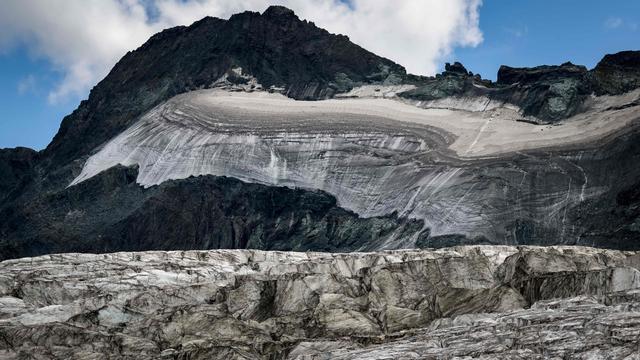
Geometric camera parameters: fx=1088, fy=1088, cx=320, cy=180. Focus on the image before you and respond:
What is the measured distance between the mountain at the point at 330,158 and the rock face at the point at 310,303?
1645 centimetres

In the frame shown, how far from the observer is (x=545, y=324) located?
3291cm

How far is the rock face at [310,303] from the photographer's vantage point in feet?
113

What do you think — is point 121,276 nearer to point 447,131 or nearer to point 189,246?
point 189,246

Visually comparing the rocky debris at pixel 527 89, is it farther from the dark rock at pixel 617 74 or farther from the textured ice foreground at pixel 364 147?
the textured ice foreground at pixel 364 147

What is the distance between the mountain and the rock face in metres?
16.4

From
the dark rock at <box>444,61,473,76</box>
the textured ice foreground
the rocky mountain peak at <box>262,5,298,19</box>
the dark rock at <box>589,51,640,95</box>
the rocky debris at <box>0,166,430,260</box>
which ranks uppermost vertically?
the rocky mountain peak at <box>262,5,298,19</box>

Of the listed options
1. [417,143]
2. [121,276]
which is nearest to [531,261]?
[121,276]

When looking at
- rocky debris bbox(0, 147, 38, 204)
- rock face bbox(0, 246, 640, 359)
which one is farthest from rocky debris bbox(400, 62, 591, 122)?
rocky debris bbox(0, 147, 38, 204)

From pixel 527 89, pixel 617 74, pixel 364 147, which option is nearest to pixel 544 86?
pixel 527 89

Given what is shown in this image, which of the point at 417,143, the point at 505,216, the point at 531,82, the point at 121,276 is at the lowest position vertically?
the point at 121,276

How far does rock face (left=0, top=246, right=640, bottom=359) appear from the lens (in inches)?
1353

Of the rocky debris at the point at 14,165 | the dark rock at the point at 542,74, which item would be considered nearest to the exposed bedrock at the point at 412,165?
the dark rock at the point at 542,74

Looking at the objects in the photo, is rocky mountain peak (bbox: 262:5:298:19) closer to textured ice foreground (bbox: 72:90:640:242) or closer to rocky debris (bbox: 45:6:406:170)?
rocky debris (bbox: 45:6:406:170)

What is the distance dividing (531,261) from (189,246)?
31.1 m
